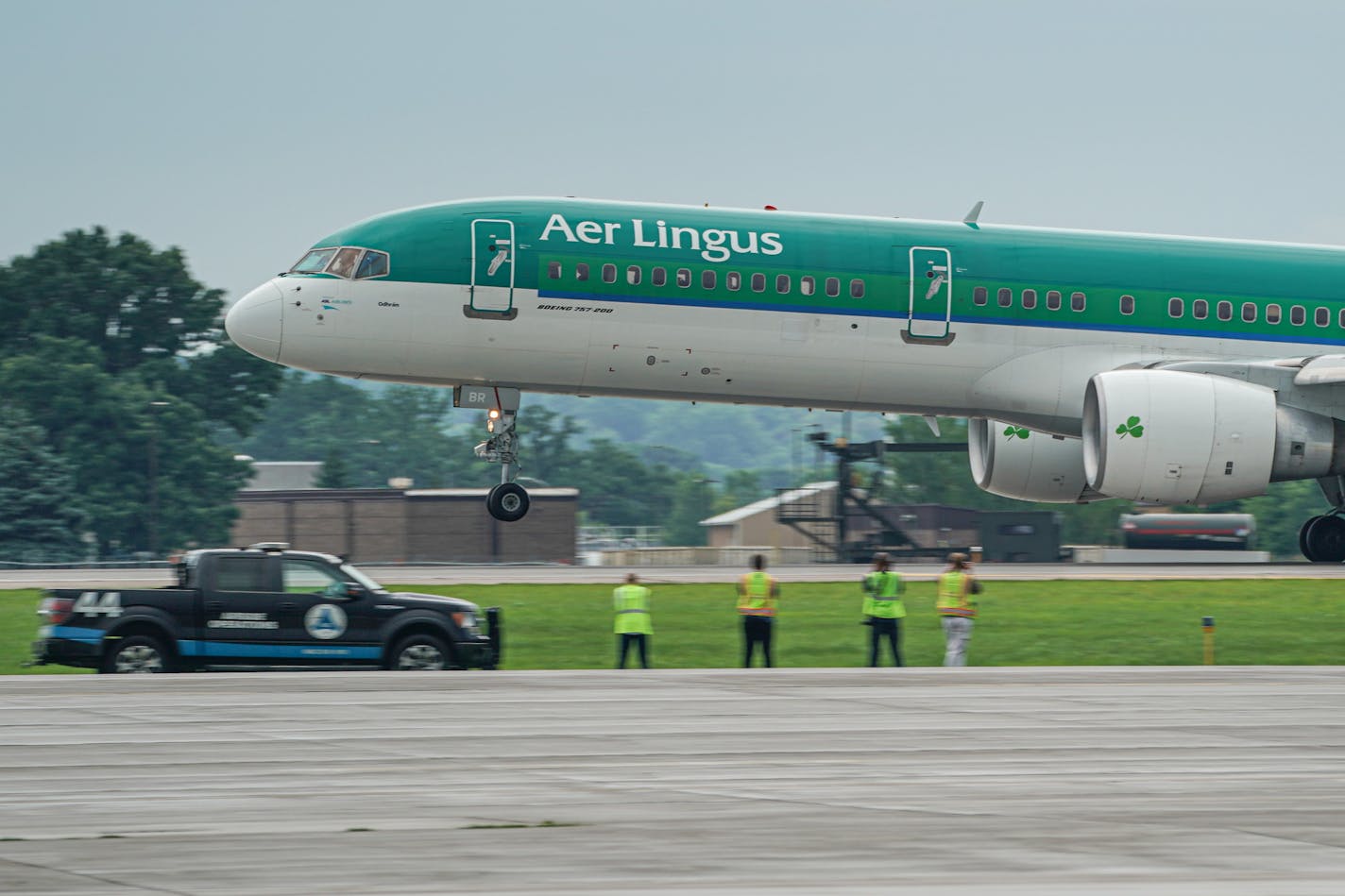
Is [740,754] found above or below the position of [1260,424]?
below

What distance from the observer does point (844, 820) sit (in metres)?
10.2

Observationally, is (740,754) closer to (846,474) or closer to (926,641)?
(926,641)

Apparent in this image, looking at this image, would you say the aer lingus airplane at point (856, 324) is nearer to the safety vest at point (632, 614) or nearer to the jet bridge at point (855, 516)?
the safety vest at point (632, 614)

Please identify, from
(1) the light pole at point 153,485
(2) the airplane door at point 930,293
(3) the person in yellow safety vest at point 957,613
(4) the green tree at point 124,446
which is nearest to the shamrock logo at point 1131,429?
(2) the airplane door at point 930,293

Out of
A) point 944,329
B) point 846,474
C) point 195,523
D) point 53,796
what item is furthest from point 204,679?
point 195,523

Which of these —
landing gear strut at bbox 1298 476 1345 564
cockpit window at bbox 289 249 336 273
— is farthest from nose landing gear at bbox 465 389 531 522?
landing gear strut at bbox 1298 476 1345 564

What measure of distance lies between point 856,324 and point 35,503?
194 ft

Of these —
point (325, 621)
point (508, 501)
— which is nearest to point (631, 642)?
point (325, 621)

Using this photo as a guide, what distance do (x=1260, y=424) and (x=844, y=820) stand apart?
2142cm

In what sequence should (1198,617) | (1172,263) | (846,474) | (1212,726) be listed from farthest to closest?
(846,474) → (1172,263) → (1198,617) → (1212,726)

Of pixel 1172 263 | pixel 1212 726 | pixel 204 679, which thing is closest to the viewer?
pixel 1212 726

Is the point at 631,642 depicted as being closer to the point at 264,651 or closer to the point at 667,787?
the point at 264,651

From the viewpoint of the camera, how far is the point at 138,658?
1973 cm

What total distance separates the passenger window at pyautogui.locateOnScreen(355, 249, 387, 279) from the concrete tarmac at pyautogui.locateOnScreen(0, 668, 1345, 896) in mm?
11090
